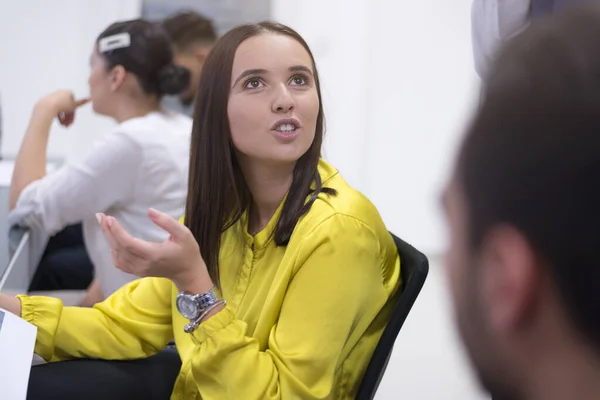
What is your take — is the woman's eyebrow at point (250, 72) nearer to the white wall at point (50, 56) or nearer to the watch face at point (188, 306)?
the watch face at point (188, 306)

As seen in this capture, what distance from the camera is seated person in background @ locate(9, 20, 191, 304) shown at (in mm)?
1871

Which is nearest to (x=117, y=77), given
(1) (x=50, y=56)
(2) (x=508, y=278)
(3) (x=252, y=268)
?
(3) (x=252, y=268)

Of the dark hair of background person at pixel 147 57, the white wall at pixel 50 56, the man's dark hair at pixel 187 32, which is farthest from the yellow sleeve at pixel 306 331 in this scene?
the white wall at pixel 50 56

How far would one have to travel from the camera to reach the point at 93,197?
188 centimetres

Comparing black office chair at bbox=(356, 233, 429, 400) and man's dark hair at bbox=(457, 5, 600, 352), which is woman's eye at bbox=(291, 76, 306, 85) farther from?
man's dark hair at bbox=(457, 5, 600, 352)

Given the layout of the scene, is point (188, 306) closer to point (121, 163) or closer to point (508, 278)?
point (508, 278)

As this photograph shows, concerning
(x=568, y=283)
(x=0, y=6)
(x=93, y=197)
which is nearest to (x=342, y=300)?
(x=568, y=283)

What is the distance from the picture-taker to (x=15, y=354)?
3.48 feet

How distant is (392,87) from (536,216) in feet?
12.3

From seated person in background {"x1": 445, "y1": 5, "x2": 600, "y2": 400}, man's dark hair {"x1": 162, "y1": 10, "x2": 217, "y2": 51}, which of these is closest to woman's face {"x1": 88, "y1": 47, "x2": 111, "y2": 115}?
man's dark hair {"x1": 162, "y1": 10, "x2": 217, "y2": 51}

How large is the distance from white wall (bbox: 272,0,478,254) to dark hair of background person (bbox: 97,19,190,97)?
1.89 meters

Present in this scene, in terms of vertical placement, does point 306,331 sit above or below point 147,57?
below

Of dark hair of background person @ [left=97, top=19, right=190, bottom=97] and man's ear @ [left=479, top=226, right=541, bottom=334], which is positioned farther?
dark hair of background person @ [left=97, top=19, right=190, bottom=97]

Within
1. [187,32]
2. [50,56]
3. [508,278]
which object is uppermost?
[508,278]
